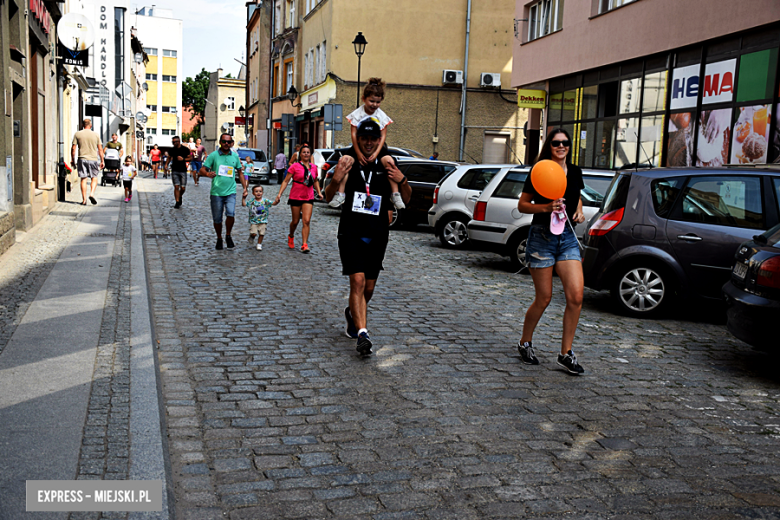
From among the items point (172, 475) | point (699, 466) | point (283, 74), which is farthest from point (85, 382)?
point (283, 74)

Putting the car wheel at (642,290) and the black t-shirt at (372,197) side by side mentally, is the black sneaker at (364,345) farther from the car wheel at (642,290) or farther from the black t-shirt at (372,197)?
the car wheel at (642,290)

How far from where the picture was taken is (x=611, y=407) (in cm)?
526

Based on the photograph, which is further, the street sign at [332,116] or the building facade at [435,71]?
the building facade at [435,71]

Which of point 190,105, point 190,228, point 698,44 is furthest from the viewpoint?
point 190,105

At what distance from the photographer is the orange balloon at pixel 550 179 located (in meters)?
5.95

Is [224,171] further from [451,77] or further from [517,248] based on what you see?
[451,77]

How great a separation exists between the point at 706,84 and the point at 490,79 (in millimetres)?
19002

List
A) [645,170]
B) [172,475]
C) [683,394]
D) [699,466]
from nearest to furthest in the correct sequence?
1. [172,475]
2. [699,466]
3. [683,394]
4. [645,170]

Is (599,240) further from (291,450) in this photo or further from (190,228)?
(190,228)

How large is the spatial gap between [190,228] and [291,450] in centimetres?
1180

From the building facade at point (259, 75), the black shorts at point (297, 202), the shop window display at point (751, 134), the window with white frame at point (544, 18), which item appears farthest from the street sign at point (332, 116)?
the building facade at point (259, 75)

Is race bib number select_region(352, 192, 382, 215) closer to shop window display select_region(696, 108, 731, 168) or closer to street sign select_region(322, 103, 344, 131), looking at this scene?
shop window display select_region(696, 108, 731, 168)

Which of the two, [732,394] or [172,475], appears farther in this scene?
[732,394]

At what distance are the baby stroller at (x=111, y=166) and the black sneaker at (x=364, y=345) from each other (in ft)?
73.9
